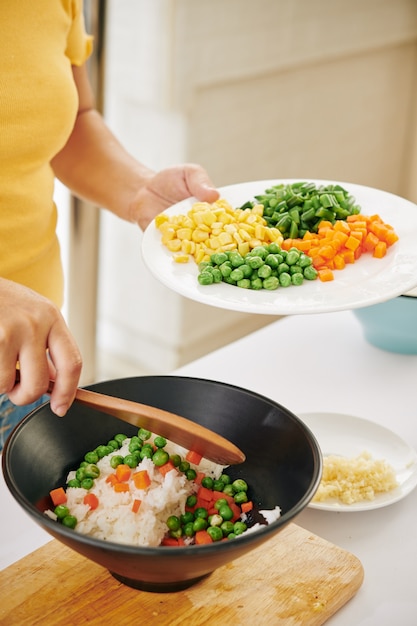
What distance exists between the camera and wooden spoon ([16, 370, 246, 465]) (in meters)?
0.97

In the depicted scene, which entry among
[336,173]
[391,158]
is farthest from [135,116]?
[391,158]

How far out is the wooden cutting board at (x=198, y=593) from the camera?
917 millimetres

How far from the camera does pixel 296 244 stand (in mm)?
1409

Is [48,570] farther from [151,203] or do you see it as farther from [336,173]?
[336,173]

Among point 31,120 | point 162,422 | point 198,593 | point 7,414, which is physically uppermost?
point 31,120

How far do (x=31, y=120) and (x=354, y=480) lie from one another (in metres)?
0.77

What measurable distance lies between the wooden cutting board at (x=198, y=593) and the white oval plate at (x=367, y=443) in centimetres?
19

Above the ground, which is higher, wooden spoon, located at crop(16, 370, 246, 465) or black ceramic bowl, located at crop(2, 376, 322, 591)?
wooden spoon, located at crop(16, 370, 246, 465)

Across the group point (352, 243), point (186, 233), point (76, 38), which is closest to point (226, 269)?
point (186, 233)

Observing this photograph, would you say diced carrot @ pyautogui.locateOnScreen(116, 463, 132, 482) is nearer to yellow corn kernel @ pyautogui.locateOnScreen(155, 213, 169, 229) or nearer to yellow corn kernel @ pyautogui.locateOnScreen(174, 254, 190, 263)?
yellow corn kernel @ pyautogui.locateOnScreen(174, 254, 190, 263)

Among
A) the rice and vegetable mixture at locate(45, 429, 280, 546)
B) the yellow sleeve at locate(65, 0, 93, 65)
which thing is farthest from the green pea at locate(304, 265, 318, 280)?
the yellow sleeve at locate(65, 0, 93, 65)

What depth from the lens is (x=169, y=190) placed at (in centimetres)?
162

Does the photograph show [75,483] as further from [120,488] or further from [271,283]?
[271,283]

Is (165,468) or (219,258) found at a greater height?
(219,258)
